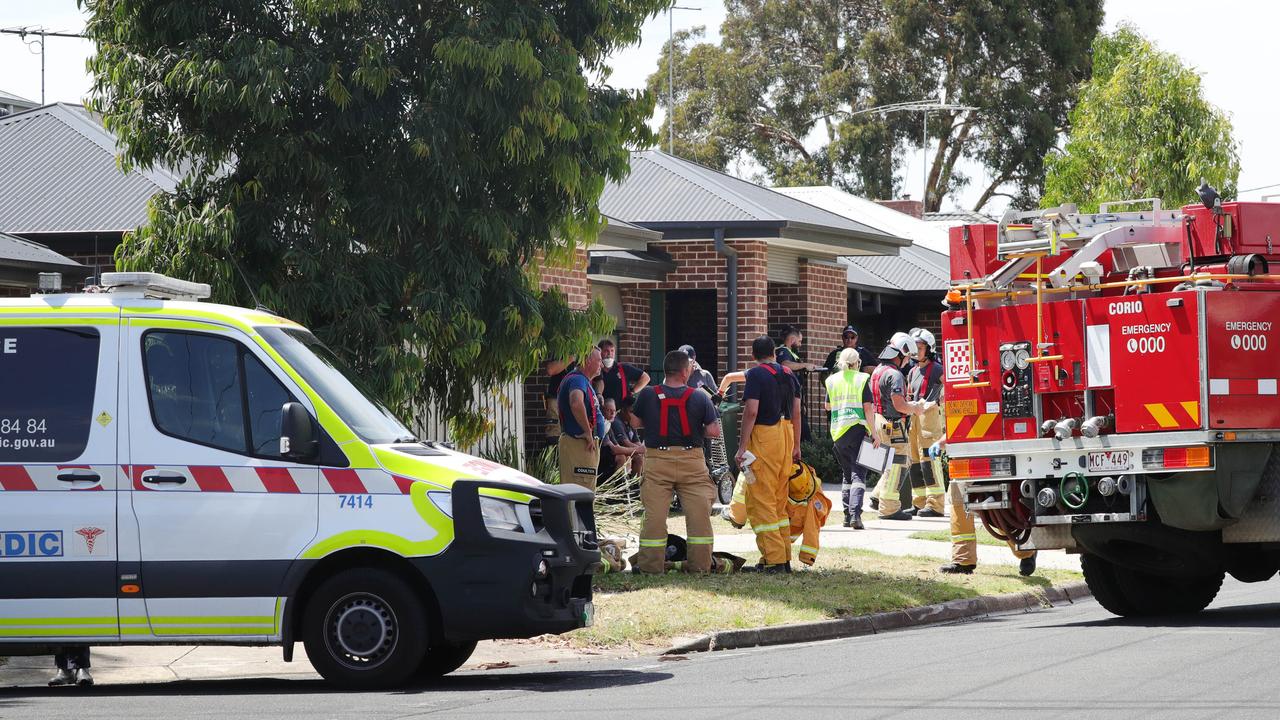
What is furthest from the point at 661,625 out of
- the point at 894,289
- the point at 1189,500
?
the point at 894,289

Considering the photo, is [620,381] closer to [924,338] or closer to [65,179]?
[924,338]


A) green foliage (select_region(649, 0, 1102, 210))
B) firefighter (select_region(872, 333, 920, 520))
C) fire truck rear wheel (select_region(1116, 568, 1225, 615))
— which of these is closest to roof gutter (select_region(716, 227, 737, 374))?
firefighter (select_region(872, 333, 920, 520))

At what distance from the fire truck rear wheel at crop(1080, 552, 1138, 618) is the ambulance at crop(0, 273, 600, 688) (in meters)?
4.65

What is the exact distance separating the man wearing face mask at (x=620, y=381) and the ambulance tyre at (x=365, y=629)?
9.81 metres

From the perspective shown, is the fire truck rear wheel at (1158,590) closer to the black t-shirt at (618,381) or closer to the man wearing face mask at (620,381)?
the man wearing face mask at (620,381)

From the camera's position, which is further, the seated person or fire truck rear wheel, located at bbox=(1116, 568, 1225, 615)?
the seated person

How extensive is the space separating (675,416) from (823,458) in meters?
11.2

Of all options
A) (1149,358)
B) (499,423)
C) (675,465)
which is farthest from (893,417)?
(1149,358)

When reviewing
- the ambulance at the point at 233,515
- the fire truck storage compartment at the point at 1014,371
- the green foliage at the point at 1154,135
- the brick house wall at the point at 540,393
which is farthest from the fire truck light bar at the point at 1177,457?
the green foliage at the point at 1154,135

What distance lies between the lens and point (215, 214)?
40.5 feet

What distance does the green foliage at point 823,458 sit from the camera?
24.4 metres

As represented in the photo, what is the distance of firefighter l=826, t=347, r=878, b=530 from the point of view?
60.7 feet

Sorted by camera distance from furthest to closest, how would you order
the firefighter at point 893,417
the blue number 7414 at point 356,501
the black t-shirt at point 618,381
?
the black t-shirt at point 618,381
the firefighter at point 893,417
the blue number 7414 at point 356,501

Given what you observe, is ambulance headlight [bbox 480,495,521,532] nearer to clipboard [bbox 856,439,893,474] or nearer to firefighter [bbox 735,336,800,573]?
firefighter [bbox 735,336,800,573]
